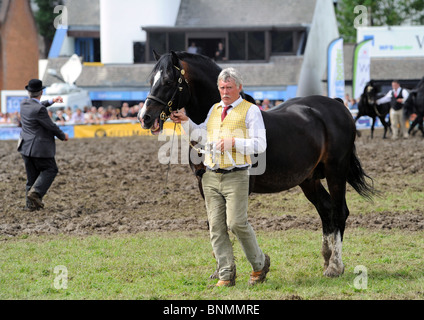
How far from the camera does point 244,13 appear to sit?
147ft

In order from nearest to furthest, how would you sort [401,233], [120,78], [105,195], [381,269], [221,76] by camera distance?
[221,76] < [381,269] < [401,233] < [105,195] < [120,78]

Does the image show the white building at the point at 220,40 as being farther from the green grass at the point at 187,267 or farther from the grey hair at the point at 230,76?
the grey hair at the point at 230,76

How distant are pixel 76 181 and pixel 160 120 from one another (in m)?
8.81

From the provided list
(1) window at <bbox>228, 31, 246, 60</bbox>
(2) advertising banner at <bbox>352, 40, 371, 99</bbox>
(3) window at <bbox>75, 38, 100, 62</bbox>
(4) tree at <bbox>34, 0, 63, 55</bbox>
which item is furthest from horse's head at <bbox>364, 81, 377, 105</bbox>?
(4) tree at <bbox>34, 0, 63, 55</bbox>

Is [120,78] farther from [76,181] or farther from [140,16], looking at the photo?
[76,181]

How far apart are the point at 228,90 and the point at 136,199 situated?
6668mm

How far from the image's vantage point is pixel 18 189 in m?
12.9

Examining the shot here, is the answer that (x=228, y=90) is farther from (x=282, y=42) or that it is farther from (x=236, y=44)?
(x=282, y=42)

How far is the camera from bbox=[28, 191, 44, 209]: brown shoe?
10.6m

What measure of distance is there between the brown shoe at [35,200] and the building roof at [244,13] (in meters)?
34.7

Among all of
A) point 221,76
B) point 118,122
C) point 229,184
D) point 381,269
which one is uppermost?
point 221,76

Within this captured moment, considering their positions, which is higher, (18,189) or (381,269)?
(381,269)

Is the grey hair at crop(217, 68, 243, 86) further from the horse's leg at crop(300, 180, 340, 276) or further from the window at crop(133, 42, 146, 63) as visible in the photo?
the window at crop(133, 42, 146, 63)

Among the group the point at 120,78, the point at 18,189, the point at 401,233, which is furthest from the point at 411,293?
the point at 120,78
